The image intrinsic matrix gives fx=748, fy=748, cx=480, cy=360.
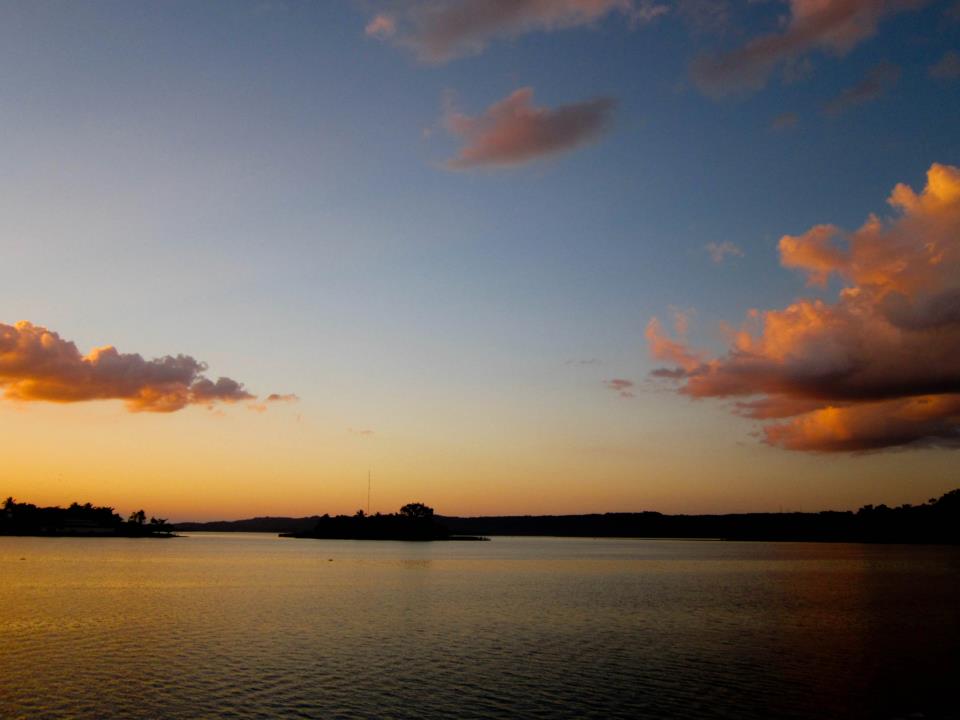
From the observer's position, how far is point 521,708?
4053 centimetres

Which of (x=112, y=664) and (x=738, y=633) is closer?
(x=112, y=664)

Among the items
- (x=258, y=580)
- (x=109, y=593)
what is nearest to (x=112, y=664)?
(x=109, y=593)

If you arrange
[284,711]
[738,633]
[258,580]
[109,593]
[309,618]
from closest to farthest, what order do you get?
1. [284,711]
2. [738,633]
3. [309,618]
4. [109,593]
5. [258,580]

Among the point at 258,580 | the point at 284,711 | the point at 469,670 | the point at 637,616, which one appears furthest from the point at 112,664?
the point at 258,580

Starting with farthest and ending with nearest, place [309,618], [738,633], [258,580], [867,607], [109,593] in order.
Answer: [258,580]
[109,593]
[867,607]
[309,618]
[738,633]

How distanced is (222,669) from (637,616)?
4677 cm

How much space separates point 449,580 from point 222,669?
89.1 m

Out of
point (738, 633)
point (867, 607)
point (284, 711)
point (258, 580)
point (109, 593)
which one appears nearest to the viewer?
point (284, 711)

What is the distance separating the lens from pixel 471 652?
5775 centimetres

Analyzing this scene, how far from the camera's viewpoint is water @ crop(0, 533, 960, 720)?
4147 centimetres

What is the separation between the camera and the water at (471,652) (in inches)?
1633

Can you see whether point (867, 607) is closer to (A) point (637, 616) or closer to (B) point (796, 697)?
(A) point (637, 616)

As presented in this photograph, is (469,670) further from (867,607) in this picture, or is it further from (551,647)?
(867,607)

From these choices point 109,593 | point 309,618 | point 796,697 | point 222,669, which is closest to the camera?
point 796,697
